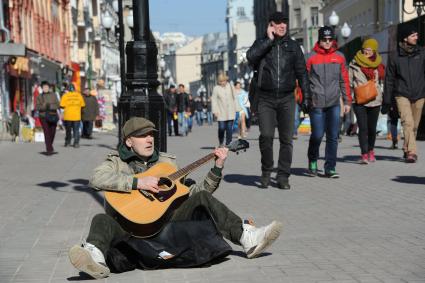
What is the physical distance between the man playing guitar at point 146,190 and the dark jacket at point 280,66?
456 cm

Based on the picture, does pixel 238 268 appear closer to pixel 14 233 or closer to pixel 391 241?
pixel 391 241

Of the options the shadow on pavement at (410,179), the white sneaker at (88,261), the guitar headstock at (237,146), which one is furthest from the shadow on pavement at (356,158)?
the white sneaker at (88,261)

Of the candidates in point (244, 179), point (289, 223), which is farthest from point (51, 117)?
point (289, 223)

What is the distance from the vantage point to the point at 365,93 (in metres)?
14.3

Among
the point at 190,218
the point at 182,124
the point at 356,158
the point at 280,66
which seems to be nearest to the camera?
the point at 190,218

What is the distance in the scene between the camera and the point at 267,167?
11.0 m

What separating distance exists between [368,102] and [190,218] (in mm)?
8572

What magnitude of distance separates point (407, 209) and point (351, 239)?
189cm

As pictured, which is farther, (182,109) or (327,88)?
(182,109)

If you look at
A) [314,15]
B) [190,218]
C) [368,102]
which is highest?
[314,15]

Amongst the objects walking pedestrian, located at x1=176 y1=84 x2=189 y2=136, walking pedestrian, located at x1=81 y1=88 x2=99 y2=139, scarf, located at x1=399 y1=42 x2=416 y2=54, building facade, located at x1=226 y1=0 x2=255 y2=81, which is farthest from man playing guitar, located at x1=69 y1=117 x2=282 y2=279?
building facade, located at x1=226 y1=0 x2=255 y2=81

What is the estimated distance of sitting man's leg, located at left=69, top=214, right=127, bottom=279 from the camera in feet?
18.4

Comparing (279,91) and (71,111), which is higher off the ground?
(279,91)

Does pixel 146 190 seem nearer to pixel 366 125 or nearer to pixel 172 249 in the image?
pixel 172 249
